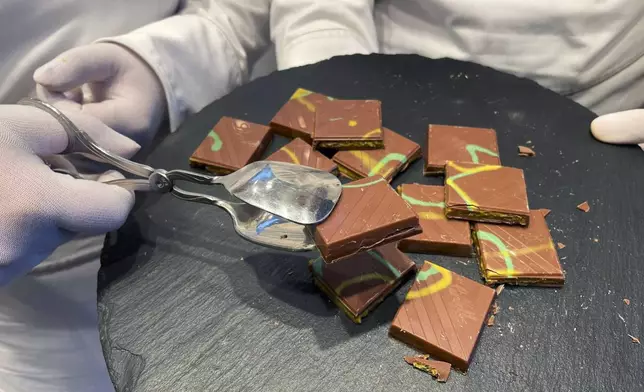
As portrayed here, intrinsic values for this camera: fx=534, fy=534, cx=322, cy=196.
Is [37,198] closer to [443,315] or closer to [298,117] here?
[298,117]

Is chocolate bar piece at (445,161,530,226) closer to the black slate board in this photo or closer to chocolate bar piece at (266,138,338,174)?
the black slate board

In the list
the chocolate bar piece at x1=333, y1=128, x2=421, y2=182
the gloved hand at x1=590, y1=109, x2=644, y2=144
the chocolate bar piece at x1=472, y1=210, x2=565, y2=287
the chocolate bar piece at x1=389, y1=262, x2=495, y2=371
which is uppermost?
the gloved hand at x1=590, y1=109, x2=644, y2=144

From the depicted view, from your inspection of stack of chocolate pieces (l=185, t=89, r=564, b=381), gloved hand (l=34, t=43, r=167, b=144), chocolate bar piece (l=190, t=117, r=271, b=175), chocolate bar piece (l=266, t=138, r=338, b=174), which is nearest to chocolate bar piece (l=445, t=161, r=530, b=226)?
stack of chocolate pieces (l=185, t=89, r=564, b=381)

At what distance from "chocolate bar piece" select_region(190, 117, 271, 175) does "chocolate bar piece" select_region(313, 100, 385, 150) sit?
108mm

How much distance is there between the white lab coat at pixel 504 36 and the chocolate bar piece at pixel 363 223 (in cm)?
60

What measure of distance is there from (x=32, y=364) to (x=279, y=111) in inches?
28.0

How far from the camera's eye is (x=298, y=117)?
1.05 meters

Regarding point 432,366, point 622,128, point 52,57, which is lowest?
point 432,366

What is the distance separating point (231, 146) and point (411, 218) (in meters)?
0.42

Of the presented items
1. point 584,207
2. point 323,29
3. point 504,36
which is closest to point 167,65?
point 323,29

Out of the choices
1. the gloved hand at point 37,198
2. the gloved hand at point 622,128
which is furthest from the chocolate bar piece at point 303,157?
the gloved hand at point 622,128

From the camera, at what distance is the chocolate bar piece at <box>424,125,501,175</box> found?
0.97 metres

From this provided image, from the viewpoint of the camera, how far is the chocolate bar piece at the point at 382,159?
960 millimetres

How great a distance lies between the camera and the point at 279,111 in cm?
107
